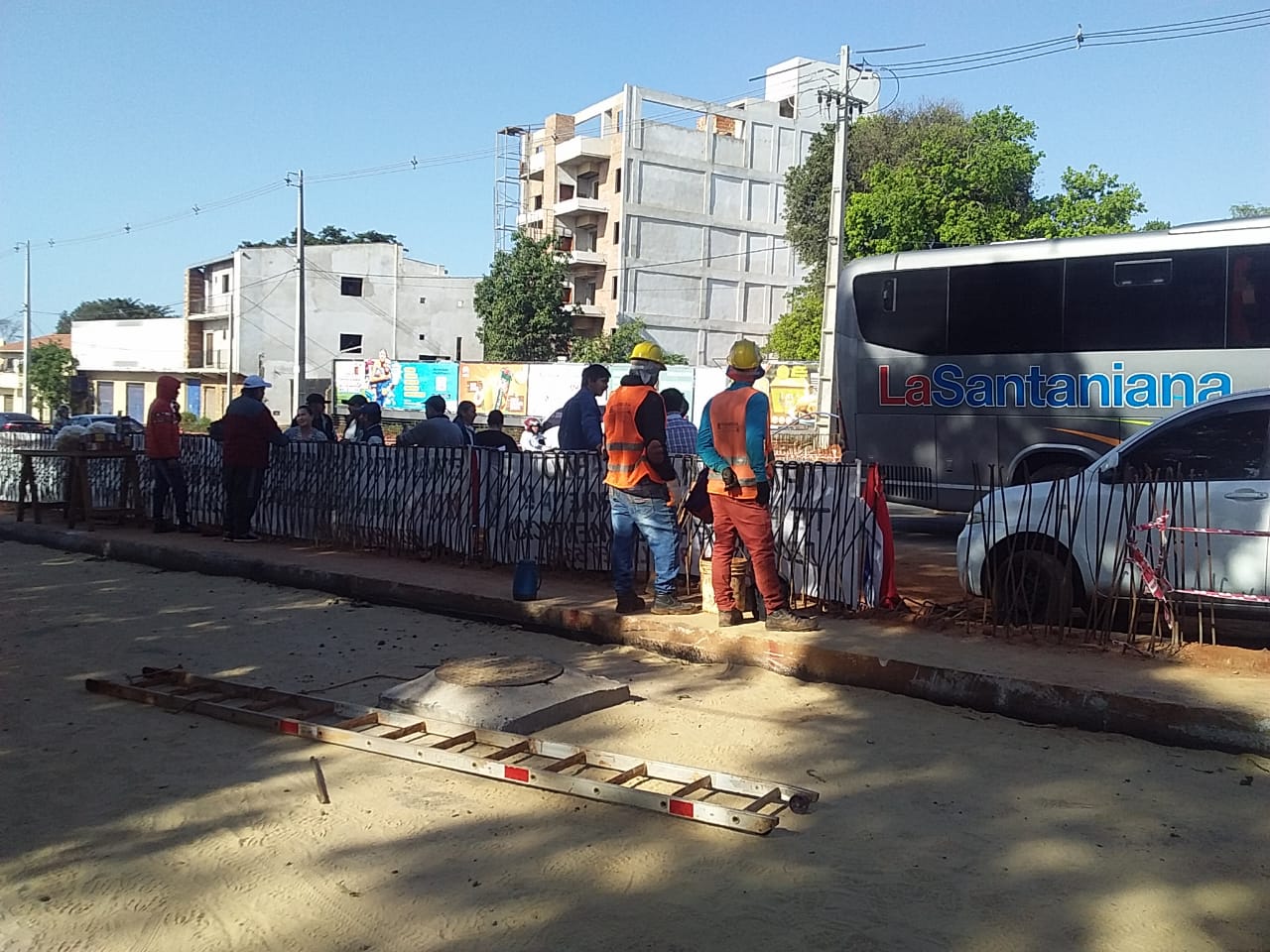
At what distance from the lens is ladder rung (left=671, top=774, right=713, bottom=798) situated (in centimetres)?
441

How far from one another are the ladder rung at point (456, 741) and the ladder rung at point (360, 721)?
1.59 ft

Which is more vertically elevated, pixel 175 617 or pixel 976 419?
pixel 976 419

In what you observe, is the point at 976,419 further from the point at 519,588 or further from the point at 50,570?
the point at 50,570

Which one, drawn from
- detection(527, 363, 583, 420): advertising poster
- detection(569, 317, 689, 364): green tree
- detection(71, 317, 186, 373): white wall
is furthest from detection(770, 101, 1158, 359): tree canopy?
detection(71, 317, 186, 373): white wall

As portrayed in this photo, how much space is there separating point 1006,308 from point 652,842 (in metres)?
9.81

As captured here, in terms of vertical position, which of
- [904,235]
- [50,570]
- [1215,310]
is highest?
[904,235]

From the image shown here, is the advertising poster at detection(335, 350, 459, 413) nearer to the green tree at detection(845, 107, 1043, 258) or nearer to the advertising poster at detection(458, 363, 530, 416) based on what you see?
the advertising poster at detection(458, 363, 530, 416)

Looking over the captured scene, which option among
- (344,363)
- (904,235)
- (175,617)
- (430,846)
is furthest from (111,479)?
(344,363)

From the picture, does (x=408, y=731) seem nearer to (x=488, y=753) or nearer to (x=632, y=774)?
(x=488, y=753)

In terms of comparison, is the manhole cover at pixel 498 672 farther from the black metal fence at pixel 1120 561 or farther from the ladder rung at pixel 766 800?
the black metal fence at pixel 1120 561

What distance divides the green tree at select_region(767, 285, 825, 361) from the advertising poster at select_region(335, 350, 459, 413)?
1393 centimetres

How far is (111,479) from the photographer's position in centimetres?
1415

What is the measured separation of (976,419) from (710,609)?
6.03 metres

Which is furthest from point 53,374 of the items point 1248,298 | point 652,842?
point 652,842
